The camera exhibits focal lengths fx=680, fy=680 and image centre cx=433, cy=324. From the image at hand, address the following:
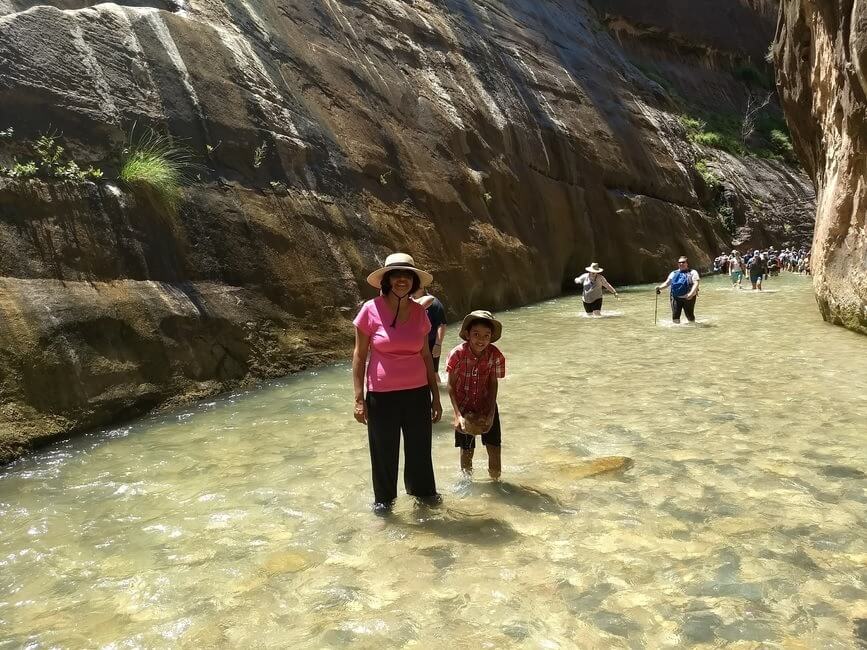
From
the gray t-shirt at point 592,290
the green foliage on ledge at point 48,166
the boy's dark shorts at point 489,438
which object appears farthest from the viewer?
the gray t-shirt at point 592,290

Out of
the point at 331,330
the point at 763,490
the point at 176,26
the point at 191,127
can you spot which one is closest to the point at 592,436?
the point at 763,490

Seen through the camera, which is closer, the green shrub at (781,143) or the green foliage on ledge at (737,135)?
the green foliage on ledge at (737,135)

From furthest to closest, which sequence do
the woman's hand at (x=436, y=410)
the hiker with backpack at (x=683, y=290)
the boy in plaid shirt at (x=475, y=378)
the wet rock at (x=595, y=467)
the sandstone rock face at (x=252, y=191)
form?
the hiker with backpack at (x=683, y=290) < the sandstone rock face at (x=252, y=191) < the wet rock at (x=595, y=467) < the boy in plaid shirt at (x=475, y=378) < the woman's hand at (x=436, y=410)

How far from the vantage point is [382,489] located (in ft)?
14.8

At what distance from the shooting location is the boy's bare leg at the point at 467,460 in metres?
5.16

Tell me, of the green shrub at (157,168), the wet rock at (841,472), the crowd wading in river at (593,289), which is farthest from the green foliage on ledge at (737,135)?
the wet rock at (841,472)

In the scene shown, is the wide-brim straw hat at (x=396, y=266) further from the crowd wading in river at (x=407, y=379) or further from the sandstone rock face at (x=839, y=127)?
the sandstone rock face at (x=839, y=127)

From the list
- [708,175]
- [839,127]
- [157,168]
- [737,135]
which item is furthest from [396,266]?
[737,135]

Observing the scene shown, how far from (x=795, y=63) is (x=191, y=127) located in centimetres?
1452

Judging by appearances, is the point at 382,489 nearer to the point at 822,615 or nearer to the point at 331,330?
the point at 822,615

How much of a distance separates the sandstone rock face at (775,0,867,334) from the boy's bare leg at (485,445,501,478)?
28.7 feet

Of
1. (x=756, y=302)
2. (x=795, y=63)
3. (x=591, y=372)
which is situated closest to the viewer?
(x=591, y=372)

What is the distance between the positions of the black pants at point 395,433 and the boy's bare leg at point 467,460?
0.61 meters

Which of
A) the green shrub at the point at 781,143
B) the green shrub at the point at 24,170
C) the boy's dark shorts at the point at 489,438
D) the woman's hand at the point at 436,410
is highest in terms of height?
the green shrub at the point at 781,143
